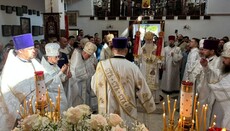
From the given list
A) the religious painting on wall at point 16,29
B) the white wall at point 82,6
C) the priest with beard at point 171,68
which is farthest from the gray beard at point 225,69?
the white wall at point 82,6

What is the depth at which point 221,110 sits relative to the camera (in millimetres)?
3520

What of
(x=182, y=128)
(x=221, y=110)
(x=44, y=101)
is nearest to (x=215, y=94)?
(x=221, y=110)

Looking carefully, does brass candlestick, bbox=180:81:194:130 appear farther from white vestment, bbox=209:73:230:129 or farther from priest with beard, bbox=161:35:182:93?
priest with beard, bbox=161:35:182:93

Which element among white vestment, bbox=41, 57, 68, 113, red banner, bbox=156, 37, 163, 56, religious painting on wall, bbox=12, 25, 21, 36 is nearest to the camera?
white vestment, bbox=41, 57, 68, 113

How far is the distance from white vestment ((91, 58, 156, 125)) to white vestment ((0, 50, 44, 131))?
94 centimetres

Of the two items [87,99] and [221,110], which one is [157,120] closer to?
[87,99]

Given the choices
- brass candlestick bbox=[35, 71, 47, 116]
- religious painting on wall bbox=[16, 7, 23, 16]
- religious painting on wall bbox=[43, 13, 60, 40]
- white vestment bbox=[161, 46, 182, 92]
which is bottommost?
white vestment bbox=[161, 46, 182, 92]

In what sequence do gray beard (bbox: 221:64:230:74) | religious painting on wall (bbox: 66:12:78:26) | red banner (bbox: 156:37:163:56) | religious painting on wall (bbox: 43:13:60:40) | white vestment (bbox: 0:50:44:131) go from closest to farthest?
white vestment (bbox: 0:50:44:131) < gray beard (bbox: 221:64:230:74) < red banner (bbox: 156:37:163:56) < religious painting on wall (bbox: 43:13:60:40) < religious painting on wall (bbox: 66:12:78:26)

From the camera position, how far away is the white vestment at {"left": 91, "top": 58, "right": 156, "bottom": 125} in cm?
338

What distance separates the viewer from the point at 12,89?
3.31 m

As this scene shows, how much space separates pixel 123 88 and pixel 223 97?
53.4 inches

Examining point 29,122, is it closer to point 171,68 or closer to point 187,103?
point 187,103

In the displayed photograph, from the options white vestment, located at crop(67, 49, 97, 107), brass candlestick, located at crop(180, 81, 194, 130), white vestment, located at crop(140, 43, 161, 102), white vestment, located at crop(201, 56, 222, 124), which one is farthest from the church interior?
brass candlestick, located at crop(180, 81, 194, 130)

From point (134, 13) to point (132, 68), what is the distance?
13.4 metres
